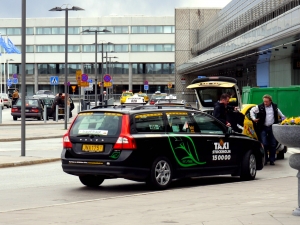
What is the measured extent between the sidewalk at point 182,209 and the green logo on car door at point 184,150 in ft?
2.74

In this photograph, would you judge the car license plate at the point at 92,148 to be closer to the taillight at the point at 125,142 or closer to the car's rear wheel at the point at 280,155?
the taillight at the point at 125,142

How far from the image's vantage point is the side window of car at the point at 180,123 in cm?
1510

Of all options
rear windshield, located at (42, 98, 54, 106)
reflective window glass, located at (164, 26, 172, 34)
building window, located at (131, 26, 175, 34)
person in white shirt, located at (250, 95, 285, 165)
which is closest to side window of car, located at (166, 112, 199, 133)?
person in white shirt, located at (250, 95, 285, 165)

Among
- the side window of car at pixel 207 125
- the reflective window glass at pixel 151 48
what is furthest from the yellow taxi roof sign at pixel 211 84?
the reflective window glass at pixel 151 48

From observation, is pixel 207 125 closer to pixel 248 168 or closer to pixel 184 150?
pixel 184 150

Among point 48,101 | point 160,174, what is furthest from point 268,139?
point 48,101

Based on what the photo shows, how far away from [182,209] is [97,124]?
149 inches

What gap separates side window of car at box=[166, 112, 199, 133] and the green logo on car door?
176 millimetres

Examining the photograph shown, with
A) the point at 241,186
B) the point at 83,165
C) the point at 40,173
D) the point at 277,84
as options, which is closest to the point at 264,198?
the point at 241,186

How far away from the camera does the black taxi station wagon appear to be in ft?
46.5

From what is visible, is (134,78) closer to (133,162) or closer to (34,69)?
(34,69)

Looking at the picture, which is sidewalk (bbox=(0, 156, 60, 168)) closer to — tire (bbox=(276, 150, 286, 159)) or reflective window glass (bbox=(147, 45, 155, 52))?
tire (bbox=(276, 150, 286, 159))

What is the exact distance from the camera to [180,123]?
50.1 ft

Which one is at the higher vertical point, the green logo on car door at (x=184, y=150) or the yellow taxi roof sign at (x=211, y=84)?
the yellow taxi roof sign at (x=211, y=84)
